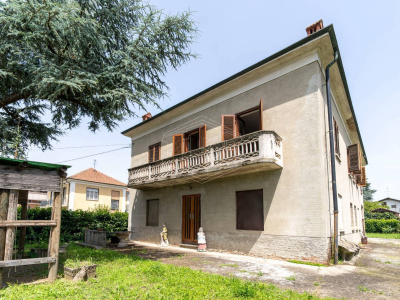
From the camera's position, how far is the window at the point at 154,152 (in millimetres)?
17811

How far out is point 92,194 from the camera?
108 feet

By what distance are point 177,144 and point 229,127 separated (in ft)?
13.4

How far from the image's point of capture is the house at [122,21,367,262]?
997 centimetres

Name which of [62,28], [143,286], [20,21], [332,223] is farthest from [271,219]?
[20,21]

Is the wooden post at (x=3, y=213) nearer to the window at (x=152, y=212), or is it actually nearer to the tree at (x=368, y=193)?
the window at (x=152, y=212)

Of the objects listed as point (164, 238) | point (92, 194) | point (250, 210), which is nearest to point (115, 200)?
point (92, 194)

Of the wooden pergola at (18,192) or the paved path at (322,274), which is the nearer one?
the wooden pergola at (18,192)

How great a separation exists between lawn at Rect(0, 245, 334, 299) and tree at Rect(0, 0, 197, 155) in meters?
5.27

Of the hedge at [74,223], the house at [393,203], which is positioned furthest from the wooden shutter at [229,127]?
the house at [393,203]

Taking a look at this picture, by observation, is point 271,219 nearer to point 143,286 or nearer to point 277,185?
point 277,185

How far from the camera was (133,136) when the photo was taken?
20781mm

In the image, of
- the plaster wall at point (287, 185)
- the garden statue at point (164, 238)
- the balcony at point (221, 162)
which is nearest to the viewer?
the plaster wall at point (287, 185)

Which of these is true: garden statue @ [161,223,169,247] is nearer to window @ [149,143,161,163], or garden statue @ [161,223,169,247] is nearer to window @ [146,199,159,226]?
window @ [146,199,159,226]

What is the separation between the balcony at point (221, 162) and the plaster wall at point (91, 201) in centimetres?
1786
